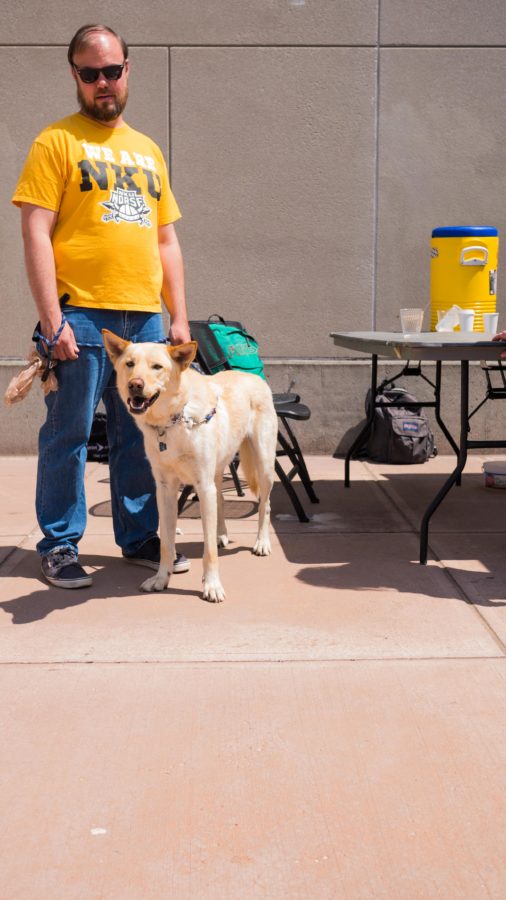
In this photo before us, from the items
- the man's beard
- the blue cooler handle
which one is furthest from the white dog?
the blue cooler handle

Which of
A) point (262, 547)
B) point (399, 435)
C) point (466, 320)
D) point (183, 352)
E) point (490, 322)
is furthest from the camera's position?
point (399, 435)

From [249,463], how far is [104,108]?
6.31 feet

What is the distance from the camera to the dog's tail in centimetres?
532

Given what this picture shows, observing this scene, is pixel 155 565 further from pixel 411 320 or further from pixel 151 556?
pixel 411 320

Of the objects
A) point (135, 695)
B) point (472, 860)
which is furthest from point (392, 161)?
point (472, 860)

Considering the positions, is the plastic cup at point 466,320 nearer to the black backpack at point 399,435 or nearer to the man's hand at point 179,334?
the black backpack at point 399,435

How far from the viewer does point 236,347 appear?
20.9ft

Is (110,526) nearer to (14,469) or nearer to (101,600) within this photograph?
(101,600)

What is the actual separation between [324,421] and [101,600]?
4256 mm

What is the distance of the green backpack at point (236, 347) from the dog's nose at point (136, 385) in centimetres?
223

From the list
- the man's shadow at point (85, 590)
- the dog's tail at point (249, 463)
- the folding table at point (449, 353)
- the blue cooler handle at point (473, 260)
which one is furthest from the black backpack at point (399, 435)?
the man's shadow at point (85, 590)

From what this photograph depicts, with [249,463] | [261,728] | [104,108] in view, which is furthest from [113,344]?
[261,728]

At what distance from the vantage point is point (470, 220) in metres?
8.38

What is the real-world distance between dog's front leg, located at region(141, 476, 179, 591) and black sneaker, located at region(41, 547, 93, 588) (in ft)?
0.97
